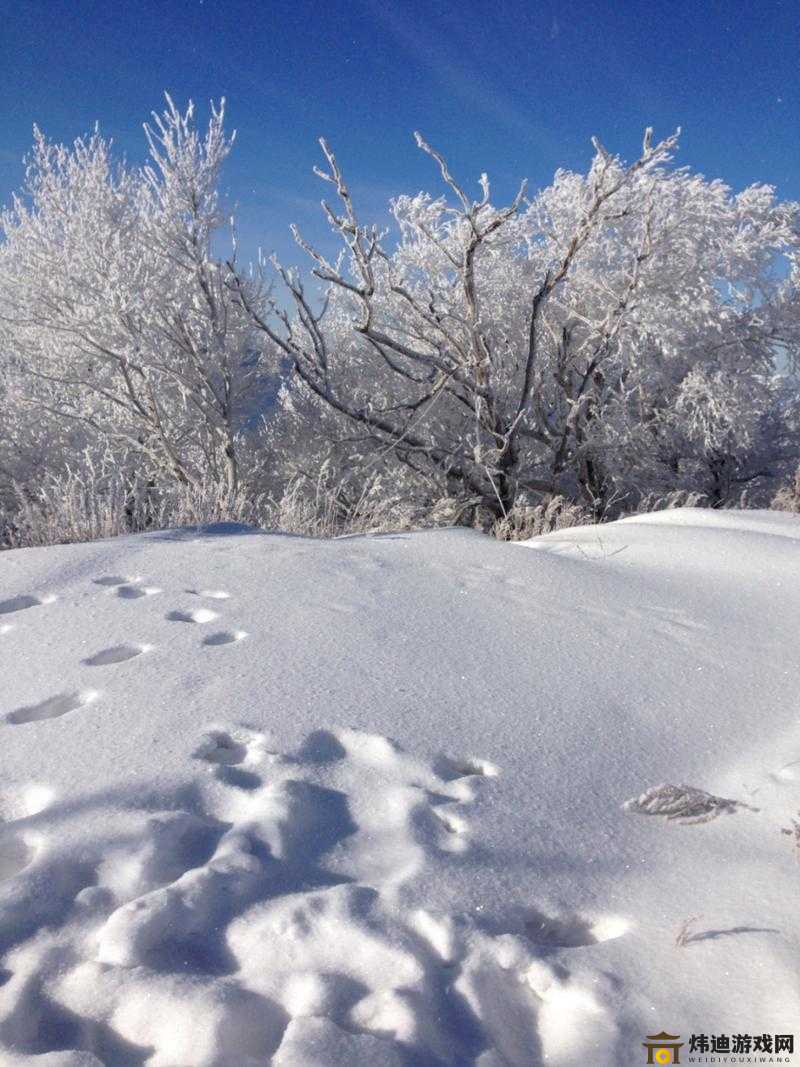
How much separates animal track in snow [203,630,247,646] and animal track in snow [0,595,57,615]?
834 mm

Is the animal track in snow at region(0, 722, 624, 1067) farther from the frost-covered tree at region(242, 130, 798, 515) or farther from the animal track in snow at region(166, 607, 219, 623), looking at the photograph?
the frost-covered tree at region(242, 130, 798, 515)

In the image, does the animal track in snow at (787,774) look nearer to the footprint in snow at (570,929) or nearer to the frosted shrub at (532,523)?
the footprint in snow at (570,929)

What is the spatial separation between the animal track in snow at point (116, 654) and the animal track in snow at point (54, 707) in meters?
0.21

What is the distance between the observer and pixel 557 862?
181 centimetres

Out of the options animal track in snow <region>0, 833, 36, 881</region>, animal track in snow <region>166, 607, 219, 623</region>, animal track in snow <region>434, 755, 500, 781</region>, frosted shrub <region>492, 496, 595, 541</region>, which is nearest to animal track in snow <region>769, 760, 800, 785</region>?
animal track in snow <region>434, 755, 500, 781</region>

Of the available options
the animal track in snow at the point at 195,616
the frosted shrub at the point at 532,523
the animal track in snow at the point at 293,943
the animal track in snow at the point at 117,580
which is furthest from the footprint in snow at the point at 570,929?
the frosted shrub at the point at 532,523

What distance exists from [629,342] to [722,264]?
5.84ft

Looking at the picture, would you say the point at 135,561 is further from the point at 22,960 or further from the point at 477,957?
the point at 477,957

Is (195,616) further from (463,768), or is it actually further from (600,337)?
(600,337)

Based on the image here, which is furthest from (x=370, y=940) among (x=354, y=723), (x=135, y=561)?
(x=135, y=561)

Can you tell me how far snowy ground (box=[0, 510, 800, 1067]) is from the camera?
4.61ft

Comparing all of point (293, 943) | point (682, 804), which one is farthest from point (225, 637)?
point (682, 804)

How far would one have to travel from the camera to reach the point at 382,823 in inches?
75.4

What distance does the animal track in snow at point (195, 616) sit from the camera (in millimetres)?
3057
